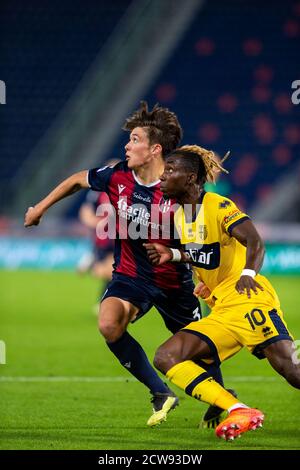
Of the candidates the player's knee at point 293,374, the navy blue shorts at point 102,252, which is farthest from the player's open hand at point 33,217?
the navy blue shorts at point 102,252

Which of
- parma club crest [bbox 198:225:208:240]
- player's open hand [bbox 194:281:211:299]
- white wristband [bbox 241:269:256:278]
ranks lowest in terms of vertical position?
player's open hand [bbox 194:281:211:299]

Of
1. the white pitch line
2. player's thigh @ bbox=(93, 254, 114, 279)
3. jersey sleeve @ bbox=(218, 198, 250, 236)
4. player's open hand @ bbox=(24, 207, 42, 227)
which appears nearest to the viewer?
jersey sleeve @ bbox=(218, 198, 250, 236)

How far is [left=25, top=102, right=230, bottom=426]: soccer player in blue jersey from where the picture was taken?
23.1 feet

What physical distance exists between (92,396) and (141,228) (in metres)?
1.64

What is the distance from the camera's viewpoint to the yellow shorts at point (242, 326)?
6004 mm

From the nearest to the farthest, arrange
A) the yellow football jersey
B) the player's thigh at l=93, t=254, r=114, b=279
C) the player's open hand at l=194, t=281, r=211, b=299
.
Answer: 1. the yellow football jersey
2. the player's open hand at l=194, t=281, r=211, b=299
3. the player's thigh at l=93, t=254, r=114, b=279

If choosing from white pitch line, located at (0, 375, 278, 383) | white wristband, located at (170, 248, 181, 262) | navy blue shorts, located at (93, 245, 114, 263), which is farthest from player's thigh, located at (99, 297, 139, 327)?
navy blue shorts, located at (93, 245, 114, 263)

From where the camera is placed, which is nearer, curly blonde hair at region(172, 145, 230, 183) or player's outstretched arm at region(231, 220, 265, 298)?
player's outstretched arm at region(231, 220, 265, 298)

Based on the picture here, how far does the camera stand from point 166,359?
596 centimetres

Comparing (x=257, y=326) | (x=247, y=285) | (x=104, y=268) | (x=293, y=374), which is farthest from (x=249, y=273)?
(x=104, y=268)

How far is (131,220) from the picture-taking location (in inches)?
284

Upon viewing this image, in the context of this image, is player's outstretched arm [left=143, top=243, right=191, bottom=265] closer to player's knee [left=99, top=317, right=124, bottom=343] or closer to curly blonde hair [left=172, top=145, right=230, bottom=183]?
curly blonde hair [left=172, top=145, right=230, bottom=183]

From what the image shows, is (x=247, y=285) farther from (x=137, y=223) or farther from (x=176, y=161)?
(x=137, y=223)
